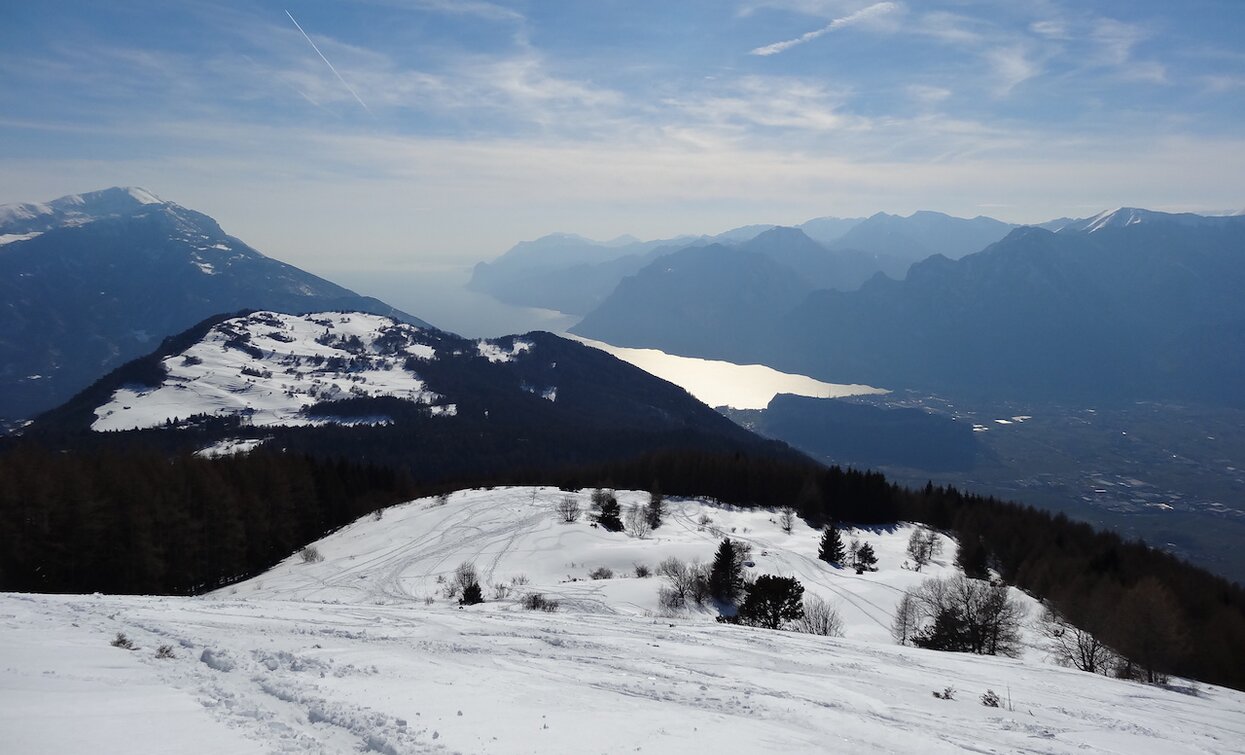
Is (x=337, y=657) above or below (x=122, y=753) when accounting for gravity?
below

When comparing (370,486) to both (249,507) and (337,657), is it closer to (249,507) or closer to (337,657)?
(249,507)

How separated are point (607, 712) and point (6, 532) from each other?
4995cm

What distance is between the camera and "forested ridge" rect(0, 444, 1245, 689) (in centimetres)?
3934

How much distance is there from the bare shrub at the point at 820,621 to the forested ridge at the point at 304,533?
14.0 meters

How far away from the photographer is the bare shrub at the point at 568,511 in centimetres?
6700

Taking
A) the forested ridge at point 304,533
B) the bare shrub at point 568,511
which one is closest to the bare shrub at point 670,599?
the forested ridge at point 304,533

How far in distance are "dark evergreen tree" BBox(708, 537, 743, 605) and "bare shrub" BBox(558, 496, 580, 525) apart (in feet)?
81.5

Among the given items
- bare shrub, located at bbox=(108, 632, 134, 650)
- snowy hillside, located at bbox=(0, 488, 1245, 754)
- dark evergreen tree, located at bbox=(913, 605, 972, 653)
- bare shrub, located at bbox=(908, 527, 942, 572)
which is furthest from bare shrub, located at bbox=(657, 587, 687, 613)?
bare shrub, located at bbox=(908, 527, 942, 572)

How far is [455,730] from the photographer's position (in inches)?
490

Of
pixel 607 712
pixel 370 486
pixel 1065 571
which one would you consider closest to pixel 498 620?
pixel 607 712

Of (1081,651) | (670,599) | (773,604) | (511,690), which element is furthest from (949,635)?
(511,690)

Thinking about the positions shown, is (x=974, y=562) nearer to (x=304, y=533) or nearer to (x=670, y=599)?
(x=670, y=599)

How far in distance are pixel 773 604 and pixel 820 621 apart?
203 inches

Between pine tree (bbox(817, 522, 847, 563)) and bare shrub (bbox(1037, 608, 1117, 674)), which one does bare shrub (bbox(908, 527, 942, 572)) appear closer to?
pine tree (bbox(817, 522, 847, 563))
